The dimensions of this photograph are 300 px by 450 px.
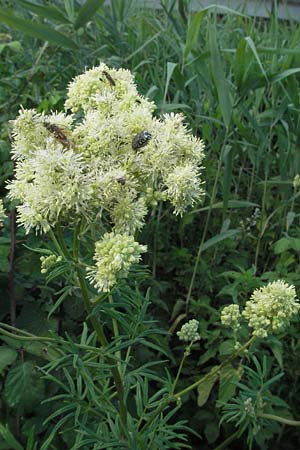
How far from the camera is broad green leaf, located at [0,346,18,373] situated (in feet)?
7.62

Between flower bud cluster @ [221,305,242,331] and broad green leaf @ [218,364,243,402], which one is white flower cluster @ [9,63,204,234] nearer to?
flower bud cluster @ [221,305,242,331]

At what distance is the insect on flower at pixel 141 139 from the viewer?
167 cm

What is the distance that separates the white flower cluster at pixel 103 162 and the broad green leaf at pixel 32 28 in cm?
105

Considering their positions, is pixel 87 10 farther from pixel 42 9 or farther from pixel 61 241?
pixel 61 241

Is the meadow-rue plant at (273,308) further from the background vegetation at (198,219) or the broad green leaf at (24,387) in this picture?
the broad green leaf at (24,387)

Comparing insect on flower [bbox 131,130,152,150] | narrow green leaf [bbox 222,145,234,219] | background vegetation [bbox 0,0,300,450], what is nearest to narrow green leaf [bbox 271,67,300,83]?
background vegetation [bbox 0,0,300,450]

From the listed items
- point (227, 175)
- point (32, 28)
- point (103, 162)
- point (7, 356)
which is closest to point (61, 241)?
point (103, 162)

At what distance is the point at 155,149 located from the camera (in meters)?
1.72

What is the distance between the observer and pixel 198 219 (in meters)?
3.41

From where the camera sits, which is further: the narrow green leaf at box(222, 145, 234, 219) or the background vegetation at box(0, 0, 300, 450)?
the narrow green leaf at box(222, 145, 234, 219)

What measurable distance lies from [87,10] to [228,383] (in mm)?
1711

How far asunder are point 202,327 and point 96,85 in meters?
1.27

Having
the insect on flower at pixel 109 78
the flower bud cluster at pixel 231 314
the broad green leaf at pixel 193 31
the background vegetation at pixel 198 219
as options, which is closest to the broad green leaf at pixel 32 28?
the background vegetation at pixel 198 219

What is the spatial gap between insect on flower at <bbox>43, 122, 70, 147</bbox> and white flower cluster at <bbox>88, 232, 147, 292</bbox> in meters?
0.27
